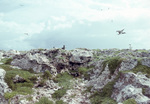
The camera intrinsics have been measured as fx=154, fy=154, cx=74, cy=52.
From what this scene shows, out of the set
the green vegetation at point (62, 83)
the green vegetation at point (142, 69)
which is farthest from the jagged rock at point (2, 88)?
the green vegetation at point (142, 69)

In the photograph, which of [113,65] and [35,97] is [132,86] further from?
[35,97]

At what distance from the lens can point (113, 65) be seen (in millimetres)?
22750

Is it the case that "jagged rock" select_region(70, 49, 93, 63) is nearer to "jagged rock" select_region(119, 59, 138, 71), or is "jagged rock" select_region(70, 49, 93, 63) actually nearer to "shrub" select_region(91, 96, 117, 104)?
"jagged rock" select_region(119, 59, 138, 71)

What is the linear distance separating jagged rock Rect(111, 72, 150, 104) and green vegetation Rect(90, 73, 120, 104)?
0.58 metres

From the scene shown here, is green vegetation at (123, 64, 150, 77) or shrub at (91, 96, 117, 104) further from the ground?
green vegetation at (123, 64, 150, 77)

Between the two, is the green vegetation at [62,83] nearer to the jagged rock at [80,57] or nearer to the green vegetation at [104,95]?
the green vegetation at [104,95]

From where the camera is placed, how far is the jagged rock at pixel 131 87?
14436 millimetres

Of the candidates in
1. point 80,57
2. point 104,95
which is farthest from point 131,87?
point 80,57

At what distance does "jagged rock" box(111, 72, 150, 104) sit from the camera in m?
14.4

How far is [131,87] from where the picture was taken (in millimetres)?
16109

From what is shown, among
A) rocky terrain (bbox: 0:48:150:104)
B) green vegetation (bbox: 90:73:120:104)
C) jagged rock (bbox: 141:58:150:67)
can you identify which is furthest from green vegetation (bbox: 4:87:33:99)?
jagged rock (bbox: 141:58:150:67)

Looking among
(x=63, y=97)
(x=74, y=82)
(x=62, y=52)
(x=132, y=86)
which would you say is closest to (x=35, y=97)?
(x=63, y=97)

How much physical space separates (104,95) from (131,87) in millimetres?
3970

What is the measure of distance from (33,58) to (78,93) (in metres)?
14.0
